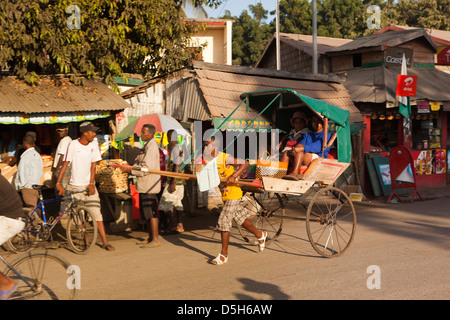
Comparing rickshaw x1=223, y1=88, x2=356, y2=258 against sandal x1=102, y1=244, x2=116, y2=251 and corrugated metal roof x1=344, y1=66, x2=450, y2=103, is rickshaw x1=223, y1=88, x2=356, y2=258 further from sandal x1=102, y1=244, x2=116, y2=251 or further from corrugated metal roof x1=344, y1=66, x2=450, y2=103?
corrugated metal roof x1=344, y1=66, x2=450, y2=103

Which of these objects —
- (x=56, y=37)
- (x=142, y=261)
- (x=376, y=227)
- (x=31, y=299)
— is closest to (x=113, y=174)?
(x=142, y=261)

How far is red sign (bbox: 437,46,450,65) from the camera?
2098 centimetres

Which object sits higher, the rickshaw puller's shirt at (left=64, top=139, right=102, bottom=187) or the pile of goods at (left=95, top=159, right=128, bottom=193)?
the rickshaw puller's shirt at (left=64, top=139, right=102, bottom=187)

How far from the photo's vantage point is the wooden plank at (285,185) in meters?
6.33

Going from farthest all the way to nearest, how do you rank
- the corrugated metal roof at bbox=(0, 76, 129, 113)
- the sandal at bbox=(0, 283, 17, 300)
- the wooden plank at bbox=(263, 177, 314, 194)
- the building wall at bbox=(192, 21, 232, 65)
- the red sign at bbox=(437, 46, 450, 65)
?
1. the building wall at bbox=(192, 21, 232, 65)
2. the red sign at bbox=(437, 46, 450, 65)
3. the corrugated metal roof at bbox=(0, 76, 129, 113)
4. the wooden plank at bbox=(263, 177, 314, 194)
5. the sandal at bbox=(0, 283, 17, 300)

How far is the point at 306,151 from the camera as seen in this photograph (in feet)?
23.9

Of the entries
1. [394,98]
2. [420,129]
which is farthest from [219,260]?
[420,129]

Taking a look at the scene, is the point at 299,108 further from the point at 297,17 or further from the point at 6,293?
the point at 297,17

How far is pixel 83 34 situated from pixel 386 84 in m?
9.53

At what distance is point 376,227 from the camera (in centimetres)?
916

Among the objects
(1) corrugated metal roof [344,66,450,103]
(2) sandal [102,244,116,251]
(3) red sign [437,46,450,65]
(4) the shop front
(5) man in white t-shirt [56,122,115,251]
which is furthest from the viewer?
(3) red sign [437,46,450,65]

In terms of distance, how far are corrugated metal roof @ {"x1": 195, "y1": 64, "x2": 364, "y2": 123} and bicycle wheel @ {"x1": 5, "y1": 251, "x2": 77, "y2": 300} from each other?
19.4 ft

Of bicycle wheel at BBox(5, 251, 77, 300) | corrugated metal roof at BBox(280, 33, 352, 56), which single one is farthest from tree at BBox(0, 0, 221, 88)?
corrugated metal roof at BBox(280, 33, 352, 56)
